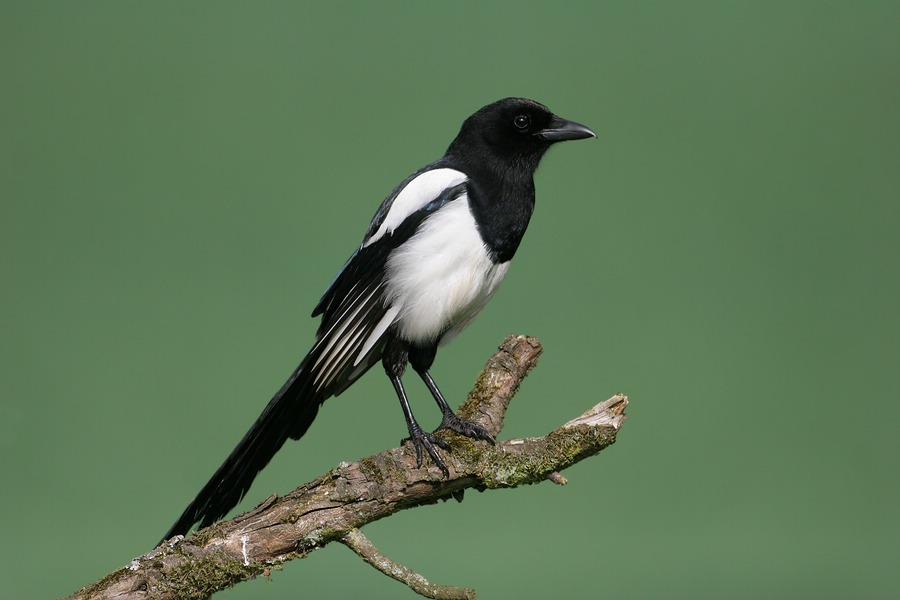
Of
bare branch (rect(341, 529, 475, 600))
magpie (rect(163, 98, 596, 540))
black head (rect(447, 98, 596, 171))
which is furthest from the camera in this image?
black head (rect(447, 98, 596, 171))

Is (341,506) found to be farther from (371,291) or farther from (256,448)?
(371,291)

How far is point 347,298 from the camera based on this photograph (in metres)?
2.63

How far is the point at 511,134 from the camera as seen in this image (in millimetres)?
2748

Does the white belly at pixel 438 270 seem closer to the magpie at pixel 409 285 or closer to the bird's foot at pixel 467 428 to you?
the magpie at pixel 409 285

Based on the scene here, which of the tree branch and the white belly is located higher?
the white belly

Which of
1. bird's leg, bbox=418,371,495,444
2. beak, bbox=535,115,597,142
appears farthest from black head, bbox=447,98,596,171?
bird's leg, bbox=418,371,495,444

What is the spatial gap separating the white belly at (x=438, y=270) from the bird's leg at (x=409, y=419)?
126 mm

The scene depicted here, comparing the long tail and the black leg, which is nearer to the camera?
the long tail

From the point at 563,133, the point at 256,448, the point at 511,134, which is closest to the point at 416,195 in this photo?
the point at 511,134

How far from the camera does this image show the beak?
9.16 feet

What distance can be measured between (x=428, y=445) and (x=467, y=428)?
0.59ft

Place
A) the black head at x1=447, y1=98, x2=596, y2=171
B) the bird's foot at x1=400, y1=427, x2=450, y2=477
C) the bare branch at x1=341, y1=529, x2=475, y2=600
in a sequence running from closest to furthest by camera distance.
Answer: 1. the bare branch at x1=341, y1=529, x2=475, y2=600
2. the bird's foot at x1=400, y1=427, x2=450, y2=477
3. the black head at x1=447, y1=98, x2=596, y2=171

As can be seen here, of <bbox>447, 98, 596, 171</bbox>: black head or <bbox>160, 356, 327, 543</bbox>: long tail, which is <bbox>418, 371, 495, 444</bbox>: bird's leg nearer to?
<bbox>160, 356, 327, 543</bbox>: long tail

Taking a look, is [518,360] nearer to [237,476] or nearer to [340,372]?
[340,372]
